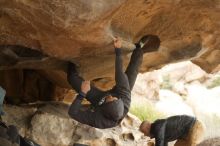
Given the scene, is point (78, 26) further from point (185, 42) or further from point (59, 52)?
point (185, 42)

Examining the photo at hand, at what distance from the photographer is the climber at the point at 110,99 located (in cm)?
618

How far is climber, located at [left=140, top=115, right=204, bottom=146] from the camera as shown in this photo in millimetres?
7039

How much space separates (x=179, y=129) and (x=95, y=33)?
7.18 feet

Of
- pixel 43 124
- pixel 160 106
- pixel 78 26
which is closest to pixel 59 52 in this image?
pixel 78 26

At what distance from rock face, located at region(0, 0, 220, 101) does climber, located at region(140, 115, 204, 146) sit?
4.50ft

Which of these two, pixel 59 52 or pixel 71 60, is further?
pixel 71 60

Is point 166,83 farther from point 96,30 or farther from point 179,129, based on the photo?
point 96,30

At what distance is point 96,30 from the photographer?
618 centimetres

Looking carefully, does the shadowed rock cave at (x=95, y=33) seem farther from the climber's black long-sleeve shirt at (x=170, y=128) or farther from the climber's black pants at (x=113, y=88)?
the climber's black long-sleeve shirt at (x=170, y=128)

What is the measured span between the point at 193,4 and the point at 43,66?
2.93 m

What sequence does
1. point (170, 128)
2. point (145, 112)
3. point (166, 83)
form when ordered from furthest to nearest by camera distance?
point (166, 83), point (145, 112), point (170, 128)

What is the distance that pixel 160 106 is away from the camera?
16.6m

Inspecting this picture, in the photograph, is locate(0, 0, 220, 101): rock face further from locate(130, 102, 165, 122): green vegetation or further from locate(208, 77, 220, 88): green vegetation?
locate(208, 77, 220, 88): green vegetation

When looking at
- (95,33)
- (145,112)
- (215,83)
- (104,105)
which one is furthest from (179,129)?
(215,83)
